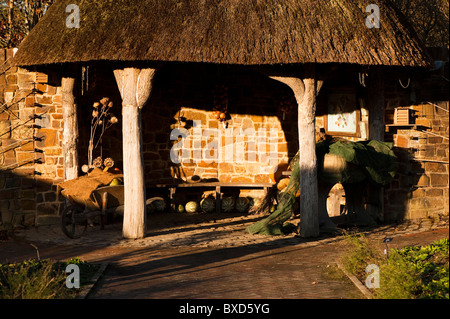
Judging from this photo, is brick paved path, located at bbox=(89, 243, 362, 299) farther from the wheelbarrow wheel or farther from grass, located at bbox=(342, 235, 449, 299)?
the wheelbarrow wheel

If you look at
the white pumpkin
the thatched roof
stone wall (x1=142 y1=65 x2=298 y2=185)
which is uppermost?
the thatched roof

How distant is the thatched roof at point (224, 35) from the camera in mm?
10133

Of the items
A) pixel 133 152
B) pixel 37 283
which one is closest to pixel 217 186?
pixel 133 152

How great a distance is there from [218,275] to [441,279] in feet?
8.96

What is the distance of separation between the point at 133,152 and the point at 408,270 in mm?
5418

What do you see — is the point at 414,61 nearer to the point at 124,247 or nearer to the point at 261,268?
the point at 261,268

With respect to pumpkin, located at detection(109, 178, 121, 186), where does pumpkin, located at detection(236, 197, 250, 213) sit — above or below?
below

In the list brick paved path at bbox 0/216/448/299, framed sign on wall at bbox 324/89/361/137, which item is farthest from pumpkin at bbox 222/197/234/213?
framed sign on wall at bbox 324/89/361/137

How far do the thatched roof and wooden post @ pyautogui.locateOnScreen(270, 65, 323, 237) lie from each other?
710 millimetres

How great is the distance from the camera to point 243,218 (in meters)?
13.4

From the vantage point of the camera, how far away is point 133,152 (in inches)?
423

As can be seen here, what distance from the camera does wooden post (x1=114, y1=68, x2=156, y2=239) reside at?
1063 cm

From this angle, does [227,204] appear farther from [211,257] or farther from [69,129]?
[211,257]

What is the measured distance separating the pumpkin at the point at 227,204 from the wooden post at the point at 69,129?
3.48m
